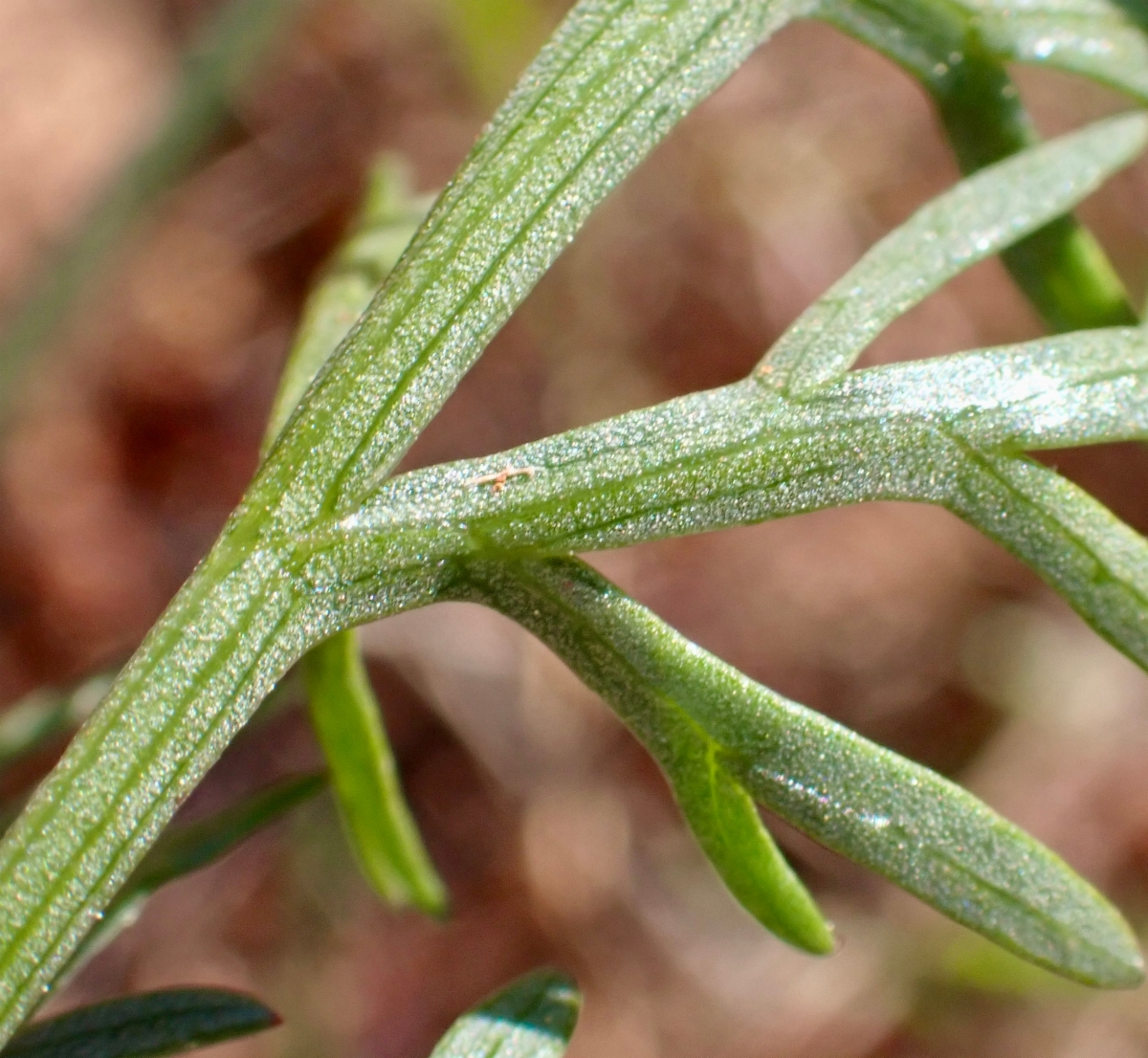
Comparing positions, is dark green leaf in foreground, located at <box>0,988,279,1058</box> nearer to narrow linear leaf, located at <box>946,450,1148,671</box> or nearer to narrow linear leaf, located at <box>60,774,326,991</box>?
narrow linear leaf, located at <box>60,774,326,991</box>

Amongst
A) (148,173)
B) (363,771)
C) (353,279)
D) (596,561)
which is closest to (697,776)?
(363,771)

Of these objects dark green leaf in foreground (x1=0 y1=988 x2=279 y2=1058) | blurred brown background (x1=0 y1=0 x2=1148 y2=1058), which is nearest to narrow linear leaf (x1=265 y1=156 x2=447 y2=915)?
dark green leaf in foreground (x1=0 y1=988 x2=279 y2=1058)

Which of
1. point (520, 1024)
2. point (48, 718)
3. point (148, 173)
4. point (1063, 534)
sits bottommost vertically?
point (520, 1024)

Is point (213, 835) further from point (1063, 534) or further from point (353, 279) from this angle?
point (1063, 534)

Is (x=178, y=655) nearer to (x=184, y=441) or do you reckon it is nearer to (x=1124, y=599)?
(x=1124, y=599)

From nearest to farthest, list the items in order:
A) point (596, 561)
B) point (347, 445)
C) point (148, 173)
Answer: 1. point (347, 445)
2. point (148, 173)
3. point (596, 561)

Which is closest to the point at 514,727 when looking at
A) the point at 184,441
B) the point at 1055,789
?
the point at 184,441

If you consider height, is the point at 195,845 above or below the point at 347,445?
below
